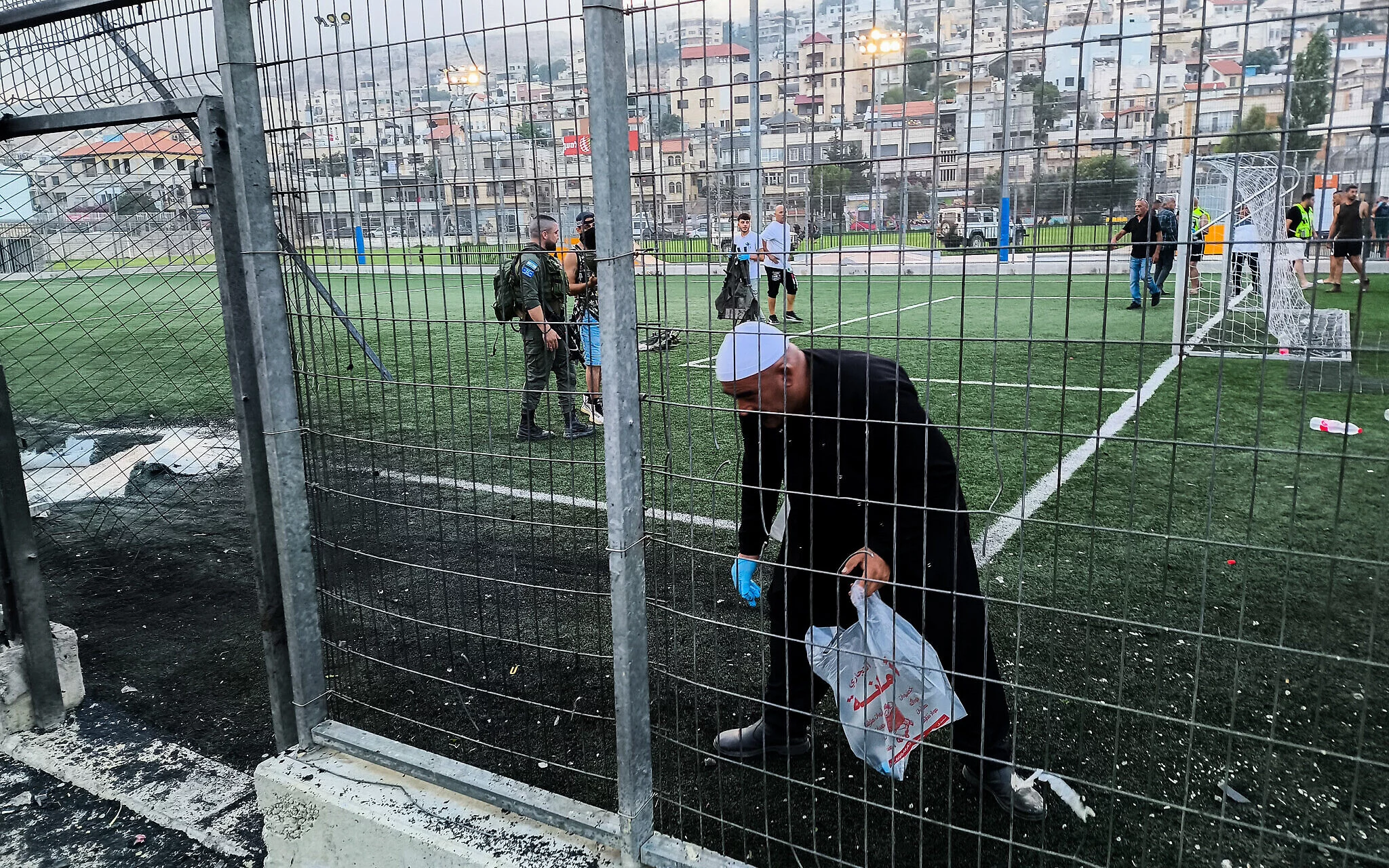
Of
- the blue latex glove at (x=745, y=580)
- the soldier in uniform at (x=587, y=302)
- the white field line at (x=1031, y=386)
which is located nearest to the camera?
the white field line at (x=1031, y=386)

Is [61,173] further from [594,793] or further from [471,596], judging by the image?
[594,793]

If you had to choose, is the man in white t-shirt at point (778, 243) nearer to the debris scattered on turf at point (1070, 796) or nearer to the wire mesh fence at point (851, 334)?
the wire mesh fence at point (851, 334)

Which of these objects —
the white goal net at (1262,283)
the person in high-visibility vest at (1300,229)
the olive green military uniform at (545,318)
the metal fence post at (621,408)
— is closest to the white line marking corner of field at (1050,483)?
the white goal net at (1262,283)

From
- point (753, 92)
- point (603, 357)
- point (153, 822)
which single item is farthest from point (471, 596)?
point (753, 92)

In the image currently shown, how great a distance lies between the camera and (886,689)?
2.46m

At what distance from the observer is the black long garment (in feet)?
9.15

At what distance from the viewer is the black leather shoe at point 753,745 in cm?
330

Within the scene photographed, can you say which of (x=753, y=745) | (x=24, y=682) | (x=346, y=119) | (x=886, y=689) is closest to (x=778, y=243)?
(x=886, y=689)

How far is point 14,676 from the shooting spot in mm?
3762

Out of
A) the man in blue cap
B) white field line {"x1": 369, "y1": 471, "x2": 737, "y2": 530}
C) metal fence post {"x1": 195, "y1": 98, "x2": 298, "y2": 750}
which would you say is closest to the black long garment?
the man in blue cap

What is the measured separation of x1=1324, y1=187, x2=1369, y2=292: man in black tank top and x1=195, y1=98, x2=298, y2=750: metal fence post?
111 inches

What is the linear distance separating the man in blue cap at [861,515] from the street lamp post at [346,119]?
117 centimetres

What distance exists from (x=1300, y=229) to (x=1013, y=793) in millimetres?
1849

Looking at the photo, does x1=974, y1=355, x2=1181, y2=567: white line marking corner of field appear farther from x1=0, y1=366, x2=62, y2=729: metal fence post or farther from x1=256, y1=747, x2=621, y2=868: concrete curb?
x1=0, y1=366, x2=62, y2=729: metal fence post
